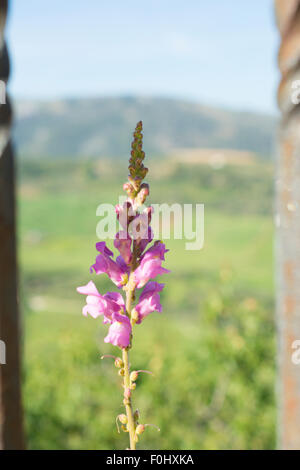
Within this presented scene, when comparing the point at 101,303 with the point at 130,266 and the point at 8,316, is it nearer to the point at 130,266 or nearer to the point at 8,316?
the point at 130,266

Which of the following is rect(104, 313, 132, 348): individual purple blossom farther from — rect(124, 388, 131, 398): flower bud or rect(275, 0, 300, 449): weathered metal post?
rect(275, 0, 300, 449): weathered metal post

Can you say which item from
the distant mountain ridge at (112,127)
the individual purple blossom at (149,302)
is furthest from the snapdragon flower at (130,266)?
the distant mountain ridge at (112,127)

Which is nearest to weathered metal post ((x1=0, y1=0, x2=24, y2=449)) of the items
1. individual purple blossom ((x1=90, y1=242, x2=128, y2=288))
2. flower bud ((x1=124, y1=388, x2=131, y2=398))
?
individual purple blossom ((x1=90, y1=242, x2=128, y2=288))

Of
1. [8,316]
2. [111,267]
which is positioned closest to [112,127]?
[8,316]

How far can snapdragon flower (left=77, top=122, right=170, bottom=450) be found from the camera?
0.57 metres

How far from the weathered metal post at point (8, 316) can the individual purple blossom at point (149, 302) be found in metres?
0.61

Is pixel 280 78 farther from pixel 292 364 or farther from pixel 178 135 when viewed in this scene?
pixel 178 135

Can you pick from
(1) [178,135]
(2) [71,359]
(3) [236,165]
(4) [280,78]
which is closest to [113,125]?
(1) [178,135]

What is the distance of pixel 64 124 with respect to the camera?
23.3m

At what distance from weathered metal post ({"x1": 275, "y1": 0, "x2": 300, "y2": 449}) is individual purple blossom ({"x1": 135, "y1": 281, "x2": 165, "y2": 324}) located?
1.94 feet

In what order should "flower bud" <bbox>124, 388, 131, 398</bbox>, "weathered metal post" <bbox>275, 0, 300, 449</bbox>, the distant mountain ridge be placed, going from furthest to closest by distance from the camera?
the distant mountain ridge < "weathered metal post" <bbox>275, 0, 300, 449</bbox> < "flower bud" <bbox>124, 388, 131, 398</bbox>

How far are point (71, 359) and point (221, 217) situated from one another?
11945mm

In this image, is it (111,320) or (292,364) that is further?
(292,364)

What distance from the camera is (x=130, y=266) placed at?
605mm
